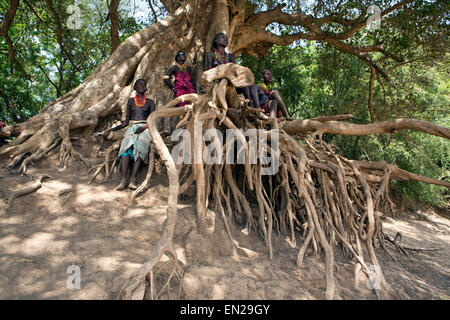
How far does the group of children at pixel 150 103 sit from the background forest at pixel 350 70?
118 inches

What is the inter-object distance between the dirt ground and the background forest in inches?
175

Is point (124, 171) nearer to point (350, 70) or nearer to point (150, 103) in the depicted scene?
point (150, 103)

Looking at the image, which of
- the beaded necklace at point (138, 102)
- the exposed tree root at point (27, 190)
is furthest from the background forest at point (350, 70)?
the exposed tree root at point (27, 190)

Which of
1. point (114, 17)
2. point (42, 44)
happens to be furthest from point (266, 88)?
point (42, 44)

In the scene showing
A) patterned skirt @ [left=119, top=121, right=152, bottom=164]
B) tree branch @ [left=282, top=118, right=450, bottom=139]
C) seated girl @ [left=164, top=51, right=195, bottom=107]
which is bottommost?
patterned skirt @ [left=119, top=121, right=152, bottom=164]

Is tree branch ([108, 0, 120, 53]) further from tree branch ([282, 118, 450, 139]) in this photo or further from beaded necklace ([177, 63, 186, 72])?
tree branch ([282, 118, 450, 139])

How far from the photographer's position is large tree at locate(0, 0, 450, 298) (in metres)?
2.93

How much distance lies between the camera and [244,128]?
369 centimetres

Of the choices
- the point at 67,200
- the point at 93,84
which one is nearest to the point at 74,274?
the point at 67,200

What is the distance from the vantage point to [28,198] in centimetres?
285

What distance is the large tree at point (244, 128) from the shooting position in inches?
115

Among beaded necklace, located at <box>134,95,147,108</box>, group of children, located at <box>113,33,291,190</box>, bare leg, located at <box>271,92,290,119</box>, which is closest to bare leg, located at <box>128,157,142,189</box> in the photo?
group of children, located at <box>113,33,291,190</box>
